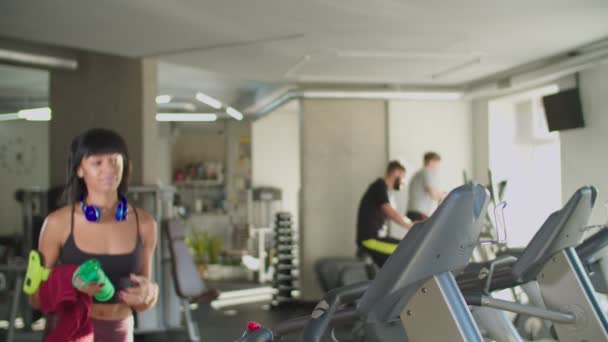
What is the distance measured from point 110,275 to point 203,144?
1216 centimetres

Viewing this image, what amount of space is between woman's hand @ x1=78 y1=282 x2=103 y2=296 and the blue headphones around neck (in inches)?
9.0

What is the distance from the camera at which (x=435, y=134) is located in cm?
840

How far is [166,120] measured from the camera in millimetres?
13062

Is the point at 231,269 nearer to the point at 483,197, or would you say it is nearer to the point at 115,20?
the point at 115,20

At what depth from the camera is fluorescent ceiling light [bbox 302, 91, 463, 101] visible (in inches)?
320

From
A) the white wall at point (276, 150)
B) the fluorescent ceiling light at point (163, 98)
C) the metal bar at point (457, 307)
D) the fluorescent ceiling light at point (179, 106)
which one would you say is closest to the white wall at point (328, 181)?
the fluorescent ceiling light at point (163, 98)

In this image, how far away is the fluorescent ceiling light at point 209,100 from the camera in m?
10.6

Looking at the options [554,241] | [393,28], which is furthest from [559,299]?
[393,28]

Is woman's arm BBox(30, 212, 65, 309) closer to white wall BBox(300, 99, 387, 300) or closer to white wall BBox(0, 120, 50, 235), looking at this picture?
white wall BBox(300, 99, 387, 300)

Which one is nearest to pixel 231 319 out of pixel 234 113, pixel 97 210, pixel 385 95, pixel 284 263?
pixel 284 263

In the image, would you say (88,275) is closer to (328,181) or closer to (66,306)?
(66,306)

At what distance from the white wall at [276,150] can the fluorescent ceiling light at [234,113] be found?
0.30 meters

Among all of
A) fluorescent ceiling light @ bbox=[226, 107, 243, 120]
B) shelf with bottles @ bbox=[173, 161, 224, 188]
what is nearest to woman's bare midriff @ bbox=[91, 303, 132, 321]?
fluorescent ceiling light @ bbox=[226, 107, 243, 120]

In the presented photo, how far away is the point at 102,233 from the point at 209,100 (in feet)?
30.0
